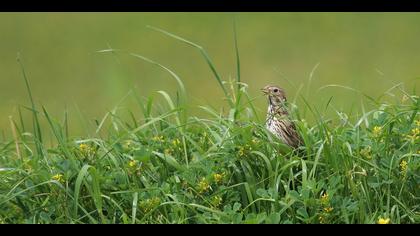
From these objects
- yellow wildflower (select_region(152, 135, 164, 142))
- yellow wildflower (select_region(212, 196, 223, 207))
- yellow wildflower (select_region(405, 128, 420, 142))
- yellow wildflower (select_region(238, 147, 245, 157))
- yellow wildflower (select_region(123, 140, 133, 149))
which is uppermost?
yellow wildflower (select_region(405, 128, 420, 142))

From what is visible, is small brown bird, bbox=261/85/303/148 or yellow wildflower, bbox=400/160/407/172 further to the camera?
small brown bird, bbox=261/85/303/148

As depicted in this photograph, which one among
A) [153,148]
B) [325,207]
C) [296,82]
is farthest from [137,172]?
[296,82]

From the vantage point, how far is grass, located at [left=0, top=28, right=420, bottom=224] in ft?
19.1

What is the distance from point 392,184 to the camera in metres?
6.04

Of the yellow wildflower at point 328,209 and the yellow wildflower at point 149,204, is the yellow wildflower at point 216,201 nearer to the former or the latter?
the yellow wildflower at point 149,204

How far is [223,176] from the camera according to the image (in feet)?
19.9

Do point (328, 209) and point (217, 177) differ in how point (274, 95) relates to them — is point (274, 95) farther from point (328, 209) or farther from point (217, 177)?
point (328, 209)

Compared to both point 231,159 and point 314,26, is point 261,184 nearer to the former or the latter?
point 231,159

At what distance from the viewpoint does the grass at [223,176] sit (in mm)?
5809

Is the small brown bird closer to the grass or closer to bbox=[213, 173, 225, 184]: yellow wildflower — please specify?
the grass

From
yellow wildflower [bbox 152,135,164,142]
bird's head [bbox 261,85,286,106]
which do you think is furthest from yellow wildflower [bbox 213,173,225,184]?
bird's head [bbox 261,85,286,106]

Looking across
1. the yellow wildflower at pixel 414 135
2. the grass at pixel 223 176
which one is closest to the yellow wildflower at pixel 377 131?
the grass at pixel 223 176

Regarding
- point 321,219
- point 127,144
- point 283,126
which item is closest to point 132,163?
point 127,144
